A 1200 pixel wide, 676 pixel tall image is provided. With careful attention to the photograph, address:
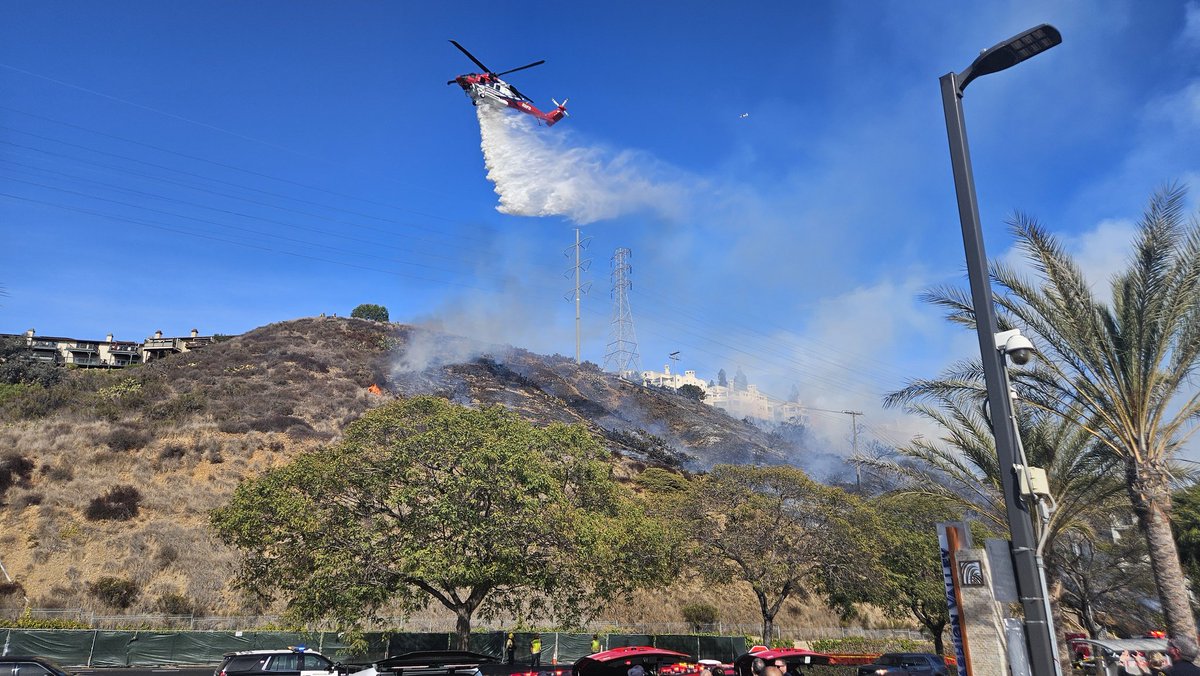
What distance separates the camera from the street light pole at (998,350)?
609cm

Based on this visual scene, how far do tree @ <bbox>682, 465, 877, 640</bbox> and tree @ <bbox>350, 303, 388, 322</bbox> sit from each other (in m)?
93.2

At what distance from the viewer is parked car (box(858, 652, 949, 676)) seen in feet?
71.3

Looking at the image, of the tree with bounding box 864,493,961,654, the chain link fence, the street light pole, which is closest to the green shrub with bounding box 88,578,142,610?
the chain link fence

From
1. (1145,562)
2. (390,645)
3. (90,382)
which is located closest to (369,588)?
(390,645)

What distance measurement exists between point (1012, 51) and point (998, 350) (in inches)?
124

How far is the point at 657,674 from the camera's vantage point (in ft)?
56.5

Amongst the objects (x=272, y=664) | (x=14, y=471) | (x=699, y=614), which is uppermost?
(x=14, y=471)

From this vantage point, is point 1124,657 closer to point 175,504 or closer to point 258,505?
point 258,505

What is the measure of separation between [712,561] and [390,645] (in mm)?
15063

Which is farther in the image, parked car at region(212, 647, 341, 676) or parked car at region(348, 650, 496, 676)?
parked car at region(212, 647, 341, 676)

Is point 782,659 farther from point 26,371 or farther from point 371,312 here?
point 371,312

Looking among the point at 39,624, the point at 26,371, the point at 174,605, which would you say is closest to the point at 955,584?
the point at 39,624

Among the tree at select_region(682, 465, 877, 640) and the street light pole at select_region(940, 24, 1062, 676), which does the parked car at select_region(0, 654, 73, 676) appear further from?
the tree at select_region(682, 465, 877, 640)

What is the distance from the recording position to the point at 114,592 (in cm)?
3503
